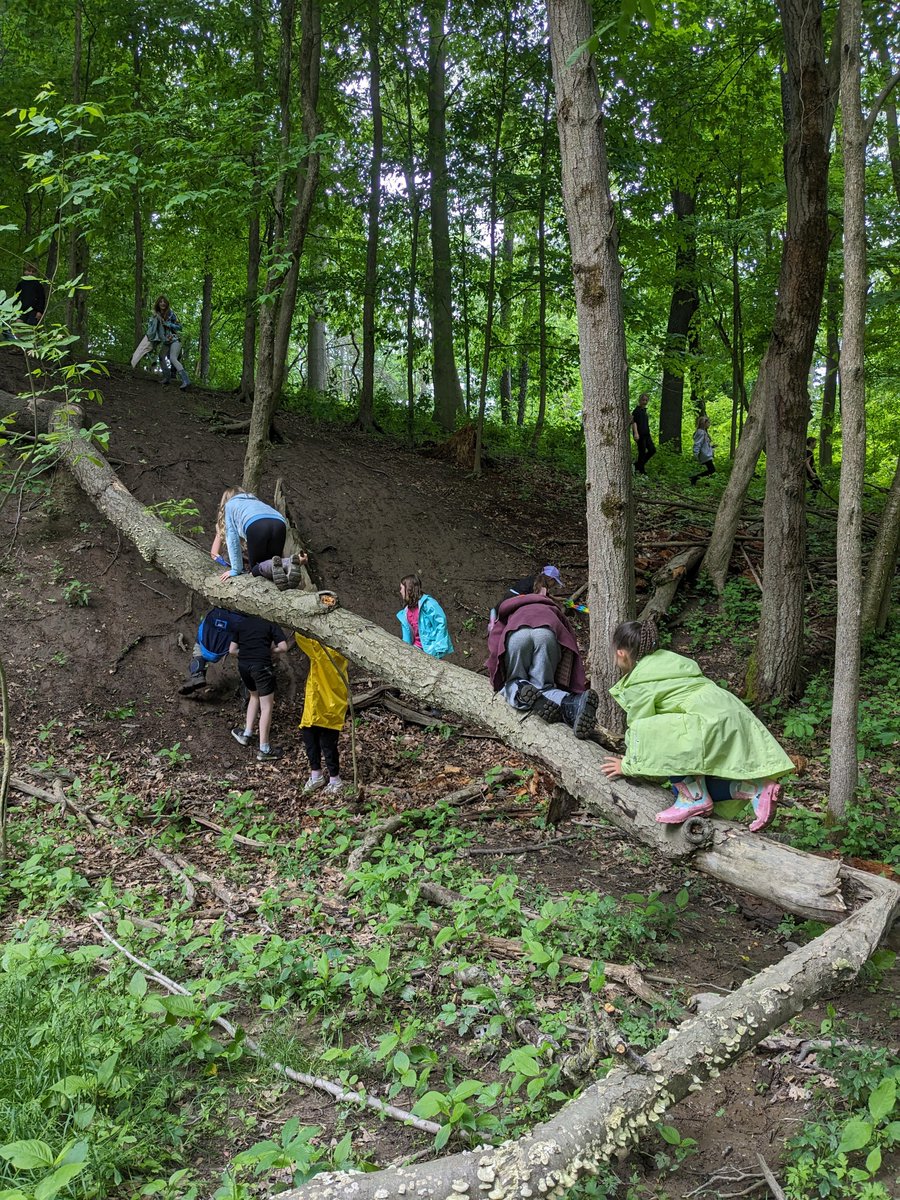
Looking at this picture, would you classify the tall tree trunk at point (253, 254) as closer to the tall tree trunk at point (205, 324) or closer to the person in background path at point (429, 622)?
the person in background path at point (429, 622)

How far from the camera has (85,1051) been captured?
3.40m

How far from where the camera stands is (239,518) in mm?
7824

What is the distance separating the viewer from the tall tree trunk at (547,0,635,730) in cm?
609

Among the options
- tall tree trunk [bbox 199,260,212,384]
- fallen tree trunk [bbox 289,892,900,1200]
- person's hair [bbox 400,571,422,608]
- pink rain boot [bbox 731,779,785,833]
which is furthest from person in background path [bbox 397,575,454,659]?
tall tree trunk [bbox 199,260,212,384]

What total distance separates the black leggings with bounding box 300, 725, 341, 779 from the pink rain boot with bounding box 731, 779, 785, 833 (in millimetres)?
4199

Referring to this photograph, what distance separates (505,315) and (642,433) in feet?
23.6

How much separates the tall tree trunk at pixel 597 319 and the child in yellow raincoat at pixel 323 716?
104 inches

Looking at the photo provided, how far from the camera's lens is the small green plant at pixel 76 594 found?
9242mm

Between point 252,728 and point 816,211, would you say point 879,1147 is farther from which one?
point 816,211

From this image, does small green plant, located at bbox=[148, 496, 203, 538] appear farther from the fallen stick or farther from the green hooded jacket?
the green hooded jacket

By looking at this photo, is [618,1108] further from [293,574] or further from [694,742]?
[293,574]

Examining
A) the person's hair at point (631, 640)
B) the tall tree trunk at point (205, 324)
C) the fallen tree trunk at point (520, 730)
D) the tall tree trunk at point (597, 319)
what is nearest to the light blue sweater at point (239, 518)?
the fallen tree trunk at point (520, 730)

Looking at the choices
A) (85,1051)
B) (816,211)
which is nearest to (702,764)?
(85,1051)

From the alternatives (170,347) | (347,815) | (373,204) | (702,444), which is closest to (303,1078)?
(347,815)
